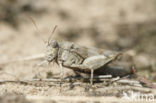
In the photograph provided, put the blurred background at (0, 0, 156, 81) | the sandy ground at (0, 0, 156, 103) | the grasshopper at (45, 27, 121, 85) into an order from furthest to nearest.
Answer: the blurred background at (0, 0, 156, 81) < the grasshopper at (45, 27, 121, 85) < the sandy ground at (0, 0, 156, 103)

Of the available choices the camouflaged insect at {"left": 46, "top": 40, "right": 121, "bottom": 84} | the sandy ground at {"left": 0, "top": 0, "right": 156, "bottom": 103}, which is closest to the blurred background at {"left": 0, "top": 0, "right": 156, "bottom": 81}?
the sandy ground at {"left": 0, "top": 0, "right": 156, "bottom": 103}

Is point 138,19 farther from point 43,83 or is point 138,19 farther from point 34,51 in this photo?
point 43,83

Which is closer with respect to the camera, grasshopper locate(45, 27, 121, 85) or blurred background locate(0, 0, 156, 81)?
grasshopper locate(45, 27, 121, 85)

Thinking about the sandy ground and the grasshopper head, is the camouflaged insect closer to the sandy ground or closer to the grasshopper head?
the grasshopper head

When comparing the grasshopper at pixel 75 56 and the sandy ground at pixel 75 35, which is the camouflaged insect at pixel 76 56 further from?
the sandy ground at pixel 75 35

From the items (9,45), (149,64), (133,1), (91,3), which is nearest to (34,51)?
(9,45)

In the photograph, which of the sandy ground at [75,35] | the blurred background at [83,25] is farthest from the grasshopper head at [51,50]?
the blurred background at [83,25]

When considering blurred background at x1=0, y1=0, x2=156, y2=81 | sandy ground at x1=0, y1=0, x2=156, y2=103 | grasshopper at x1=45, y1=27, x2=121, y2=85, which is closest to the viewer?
sandy ground at x1=0, y1=0, x2=156, y2=103
